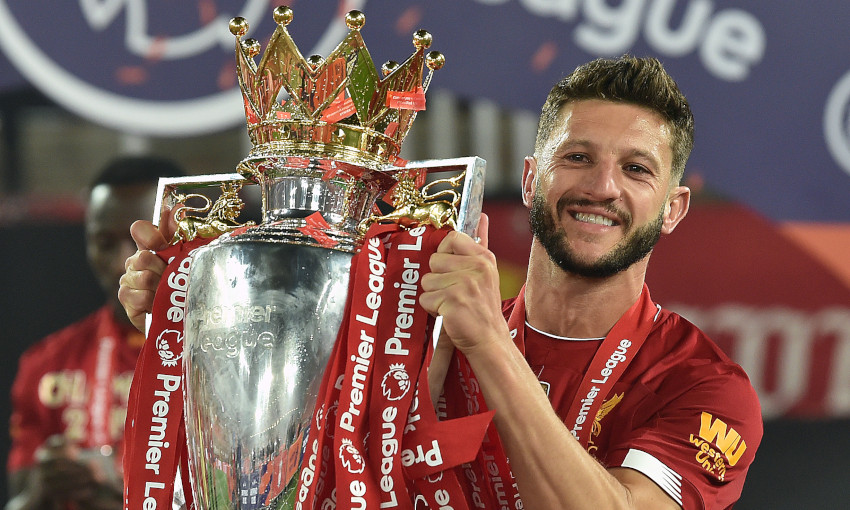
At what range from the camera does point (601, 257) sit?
6.07 ft

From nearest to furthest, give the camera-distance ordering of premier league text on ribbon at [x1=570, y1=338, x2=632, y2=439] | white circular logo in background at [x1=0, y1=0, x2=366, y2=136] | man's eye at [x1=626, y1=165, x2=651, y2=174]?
premier league text on ribbon at [x1=570, y1=338, x2=632, y2=439] → man's eye at [x1=626, y1=165, x2=651, y2=174] → white circular logo in background at [x1=0, y1=0, x2=366, y2=136]

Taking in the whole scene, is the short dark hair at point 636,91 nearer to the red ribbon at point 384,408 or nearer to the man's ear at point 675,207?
the man's ear at point 675,207

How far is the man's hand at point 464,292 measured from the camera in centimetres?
138

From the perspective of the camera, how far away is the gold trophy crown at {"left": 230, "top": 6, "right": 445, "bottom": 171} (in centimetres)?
145

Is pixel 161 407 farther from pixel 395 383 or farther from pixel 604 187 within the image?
pixel 604 187

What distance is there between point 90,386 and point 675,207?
228cm

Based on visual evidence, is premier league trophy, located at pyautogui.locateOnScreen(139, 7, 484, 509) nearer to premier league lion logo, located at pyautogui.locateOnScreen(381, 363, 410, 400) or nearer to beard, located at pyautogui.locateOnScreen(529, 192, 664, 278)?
premier league lion logo, located at pyautogui.locateOnScreen(381, 363, 410, 400)

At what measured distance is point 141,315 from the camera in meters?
1.78

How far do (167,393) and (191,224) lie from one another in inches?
11.5

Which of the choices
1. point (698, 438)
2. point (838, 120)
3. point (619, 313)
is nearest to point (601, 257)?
point (619, 313)

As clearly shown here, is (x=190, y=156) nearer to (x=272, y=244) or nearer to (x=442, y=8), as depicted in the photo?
(x=442, y=8)

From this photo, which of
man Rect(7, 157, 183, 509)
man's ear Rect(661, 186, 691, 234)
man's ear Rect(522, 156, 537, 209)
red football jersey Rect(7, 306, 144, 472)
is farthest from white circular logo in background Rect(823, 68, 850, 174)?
red football jersey Rect(7, 306, 144, 472)

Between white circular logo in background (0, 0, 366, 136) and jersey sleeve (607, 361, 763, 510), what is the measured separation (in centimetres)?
218

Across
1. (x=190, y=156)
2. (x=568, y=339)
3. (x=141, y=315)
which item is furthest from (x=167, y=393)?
(x=190, y=156)
